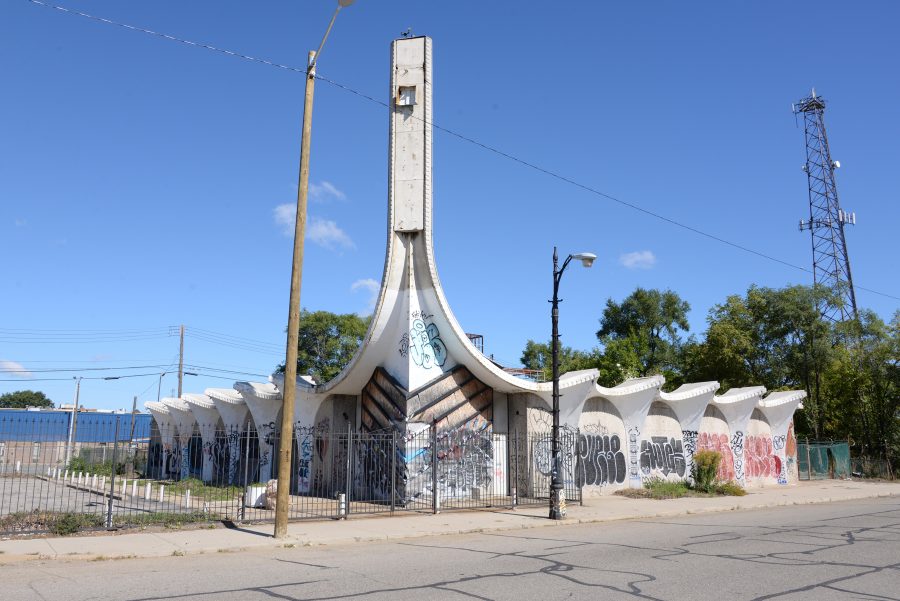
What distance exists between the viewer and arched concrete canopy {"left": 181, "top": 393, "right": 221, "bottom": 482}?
1428 inches

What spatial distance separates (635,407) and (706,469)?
3377 mm

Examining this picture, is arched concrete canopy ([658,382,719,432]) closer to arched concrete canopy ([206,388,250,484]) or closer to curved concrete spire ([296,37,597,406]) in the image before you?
curved concrete spire ([296,37,597,406])

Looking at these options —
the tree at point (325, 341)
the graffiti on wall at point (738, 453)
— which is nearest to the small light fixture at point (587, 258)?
the graffiti on wall at point (738, 453)

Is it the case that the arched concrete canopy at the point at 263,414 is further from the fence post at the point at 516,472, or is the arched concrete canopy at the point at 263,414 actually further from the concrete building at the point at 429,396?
the fence post at the point at 516,472

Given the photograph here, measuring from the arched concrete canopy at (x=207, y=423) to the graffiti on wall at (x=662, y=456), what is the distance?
21080 mm

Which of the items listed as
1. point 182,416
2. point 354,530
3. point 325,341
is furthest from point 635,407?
point 325,341

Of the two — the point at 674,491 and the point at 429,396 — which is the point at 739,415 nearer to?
the point at 674,491

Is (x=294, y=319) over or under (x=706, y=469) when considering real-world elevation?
over

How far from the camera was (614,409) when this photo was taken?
26812mm

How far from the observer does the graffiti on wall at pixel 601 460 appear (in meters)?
25.4

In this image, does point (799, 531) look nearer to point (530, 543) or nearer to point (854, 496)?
point (530, 543)

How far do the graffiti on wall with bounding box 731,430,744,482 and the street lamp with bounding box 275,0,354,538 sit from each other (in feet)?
79.1

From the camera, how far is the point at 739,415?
3206 centimetres

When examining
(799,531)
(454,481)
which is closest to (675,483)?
(454,481)
